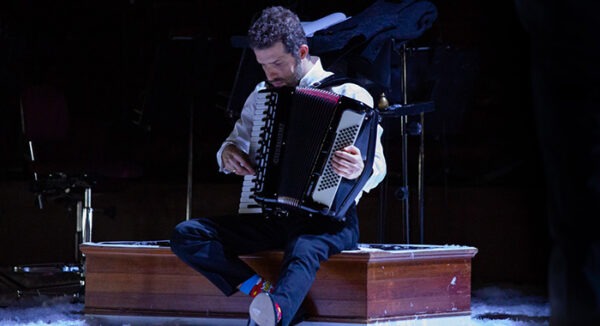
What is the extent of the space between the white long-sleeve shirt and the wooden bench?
0.24 meters

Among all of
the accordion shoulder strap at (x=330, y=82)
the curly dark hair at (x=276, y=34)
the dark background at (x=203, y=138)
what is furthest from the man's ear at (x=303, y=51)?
the dark background at (x=203, y=138)

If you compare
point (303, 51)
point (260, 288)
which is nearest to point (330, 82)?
point (303, 51)

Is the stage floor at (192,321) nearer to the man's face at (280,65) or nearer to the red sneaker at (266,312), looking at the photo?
the red sneaker at (266,312)

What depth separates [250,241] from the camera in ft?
9.08

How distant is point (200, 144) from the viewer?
16.6 feet

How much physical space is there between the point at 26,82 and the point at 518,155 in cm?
283

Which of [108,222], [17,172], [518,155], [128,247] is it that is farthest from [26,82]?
[518,155]

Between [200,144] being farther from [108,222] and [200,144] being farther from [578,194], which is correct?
[578,194]

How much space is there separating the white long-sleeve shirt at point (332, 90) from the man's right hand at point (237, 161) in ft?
0.11

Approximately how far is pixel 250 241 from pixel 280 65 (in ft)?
1.88

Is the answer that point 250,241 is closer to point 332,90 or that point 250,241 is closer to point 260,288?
point 260,288

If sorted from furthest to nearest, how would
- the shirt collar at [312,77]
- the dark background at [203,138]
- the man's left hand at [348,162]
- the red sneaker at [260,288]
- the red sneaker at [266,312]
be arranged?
the dark background at [203,138] < the shirt collar at [312,77] < the red sneaker at [260,288] < the man's left hand at [348,162] < the red sneaker at [266,312]

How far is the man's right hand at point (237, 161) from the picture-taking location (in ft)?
9.01

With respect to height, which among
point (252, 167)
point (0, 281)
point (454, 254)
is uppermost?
point (252, 167)
